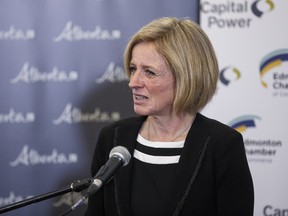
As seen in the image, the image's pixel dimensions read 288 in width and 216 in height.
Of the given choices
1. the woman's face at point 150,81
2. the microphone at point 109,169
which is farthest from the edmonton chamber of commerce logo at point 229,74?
the microphone at point 109,169

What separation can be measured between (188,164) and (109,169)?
520mm

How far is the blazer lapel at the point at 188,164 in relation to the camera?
1579mm

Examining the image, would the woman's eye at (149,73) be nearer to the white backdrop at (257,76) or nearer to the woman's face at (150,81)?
the woman's face at (150,81)

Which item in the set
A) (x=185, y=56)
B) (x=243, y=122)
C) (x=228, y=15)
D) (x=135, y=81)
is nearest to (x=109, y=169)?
A: (x=135, y=81)

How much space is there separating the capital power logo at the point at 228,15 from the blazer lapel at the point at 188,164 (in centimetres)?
127

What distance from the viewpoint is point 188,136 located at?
66.6 inches

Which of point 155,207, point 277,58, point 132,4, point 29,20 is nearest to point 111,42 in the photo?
point 132,4

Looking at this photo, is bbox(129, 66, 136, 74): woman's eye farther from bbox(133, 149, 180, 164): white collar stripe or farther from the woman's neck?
bbox(133, 149, 180, 164): white collar stripe

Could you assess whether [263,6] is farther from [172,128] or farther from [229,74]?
[172,128]

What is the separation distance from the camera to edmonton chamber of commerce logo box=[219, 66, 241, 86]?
281cm

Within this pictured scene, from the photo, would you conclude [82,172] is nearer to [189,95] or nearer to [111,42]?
[111,42]

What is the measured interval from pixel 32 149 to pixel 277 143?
1538 mm

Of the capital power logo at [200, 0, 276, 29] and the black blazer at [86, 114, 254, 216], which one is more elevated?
the capital power logo at [200, 0, 276, 29]

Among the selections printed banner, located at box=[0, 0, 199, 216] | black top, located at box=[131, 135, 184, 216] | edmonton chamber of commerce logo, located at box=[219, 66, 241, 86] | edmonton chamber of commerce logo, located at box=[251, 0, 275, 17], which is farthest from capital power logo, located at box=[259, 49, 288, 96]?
black top, located at box=[131, 135, 184, 216]
